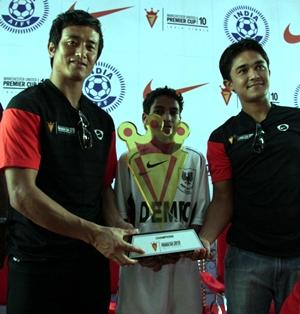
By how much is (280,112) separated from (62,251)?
0.81m

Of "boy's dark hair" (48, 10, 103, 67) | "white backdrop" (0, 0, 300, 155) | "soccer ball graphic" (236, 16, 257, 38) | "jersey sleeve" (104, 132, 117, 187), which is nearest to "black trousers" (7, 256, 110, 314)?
"jersey sleeve" (104, 132, 117, 187)

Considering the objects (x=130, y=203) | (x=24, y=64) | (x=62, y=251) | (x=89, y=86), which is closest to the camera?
(x=62, y=251)

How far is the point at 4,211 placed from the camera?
1083mm

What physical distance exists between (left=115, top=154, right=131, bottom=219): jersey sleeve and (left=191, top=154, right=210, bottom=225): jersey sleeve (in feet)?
0.71

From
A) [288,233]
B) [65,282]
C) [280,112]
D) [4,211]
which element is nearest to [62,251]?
[65,282]

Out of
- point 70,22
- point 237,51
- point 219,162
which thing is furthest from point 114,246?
point 237,51

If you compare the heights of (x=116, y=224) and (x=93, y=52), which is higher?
(x=93, y=52)

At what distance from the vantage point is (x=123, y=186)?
4.05 ft

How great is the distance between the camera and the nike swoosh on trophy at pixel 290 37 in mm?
2516

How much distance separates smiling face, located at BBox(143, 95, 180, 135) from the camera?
125 centimetres

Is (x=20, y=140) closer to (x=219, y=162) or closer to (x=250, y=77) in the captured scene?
(x=219, y=162)

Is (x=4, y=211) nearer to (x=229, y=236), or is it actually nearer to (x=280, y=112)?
(x=229, y=236)

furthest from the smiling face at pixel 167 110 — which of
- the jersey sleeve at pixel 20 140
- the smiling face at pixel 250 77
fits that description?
the jersey sleeve at pixel 20 140

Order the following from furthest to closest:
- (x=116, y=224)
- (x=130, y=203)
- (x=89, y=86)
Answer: (x=89, y=86) < (x=130, y=203) < (x=116, y=224)
